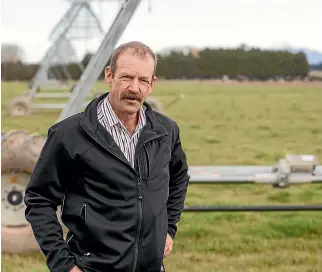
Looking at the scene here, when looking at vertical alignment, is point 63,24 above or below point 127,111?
below

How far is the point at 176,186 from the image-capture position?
6.64ft

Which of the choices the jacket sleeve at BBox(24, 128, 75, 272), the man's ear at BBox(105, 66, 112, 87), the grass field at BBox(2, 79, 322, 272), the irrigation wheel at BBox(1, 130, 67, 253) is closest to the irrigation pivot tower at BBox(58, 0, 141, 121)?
the irrigation wheel at BBox(1, 130, 67, 253)

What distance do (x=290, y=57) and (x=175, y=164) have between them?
4.65 m

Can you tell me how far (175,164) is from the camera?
6.55ft

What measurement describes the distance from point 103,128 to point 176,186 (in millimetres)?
441

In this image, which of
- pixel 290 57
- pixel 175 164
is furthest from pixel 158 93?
pixel 175 164

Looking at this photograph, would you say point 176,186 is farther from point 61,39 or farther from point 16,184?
point 61,39

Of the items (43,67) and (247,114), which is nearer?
(247,114)

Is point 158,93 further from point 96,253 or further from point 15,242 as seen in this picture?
point 96,253

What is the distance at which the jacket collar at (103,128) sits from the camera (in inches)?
66.1

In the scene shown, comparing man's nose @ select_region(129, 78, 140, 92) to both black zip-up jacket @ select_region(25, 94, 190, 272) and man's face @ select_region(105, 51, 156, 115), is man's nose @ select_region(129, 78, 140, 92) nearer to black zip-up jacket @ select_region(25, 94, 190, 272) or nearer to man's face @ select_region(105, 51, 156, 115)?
man's face @ select_region(105, 51, 156, 115)

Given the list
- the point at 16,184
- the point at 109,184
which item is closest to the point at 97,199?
the point at 109,184

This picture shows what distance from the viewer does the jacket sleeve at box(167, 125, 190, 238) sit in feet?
6.52

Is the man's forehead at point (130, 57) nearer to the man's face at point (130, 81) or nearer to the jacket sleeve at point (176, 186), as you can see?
the man's face at point (130, 81)
